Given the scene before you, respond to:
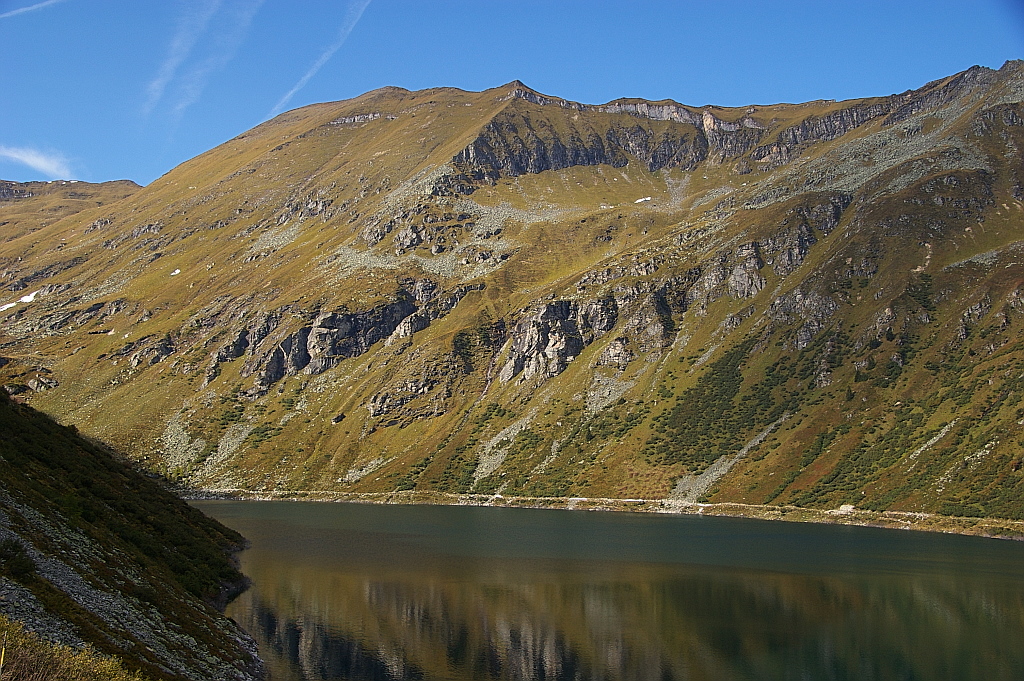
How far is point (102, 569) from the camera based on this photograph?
48625mm

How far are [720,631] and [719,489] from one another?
13239 centimetres

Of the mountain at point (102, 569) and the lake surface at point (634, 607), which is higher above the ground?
the mountain at point (102, 569)

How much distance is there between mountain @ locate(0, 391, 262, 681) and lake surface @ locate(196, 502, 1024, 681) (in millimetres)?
5623

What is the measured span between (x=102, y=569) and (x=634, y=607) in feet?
165

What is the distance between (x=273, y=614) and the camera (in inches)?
2844

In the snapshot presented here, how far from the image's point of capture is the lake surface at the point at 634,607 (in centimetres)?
6016

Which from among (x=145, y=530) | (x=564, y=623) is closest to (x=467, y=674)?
(x=564, y=623)

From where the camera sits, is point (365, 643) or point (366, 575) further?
point (366, 575)

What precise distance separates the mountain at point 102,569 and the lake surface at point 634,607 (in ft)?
18.4

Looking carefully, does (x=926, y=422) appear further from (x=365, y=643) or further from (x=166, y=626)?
(x=166, y=626)

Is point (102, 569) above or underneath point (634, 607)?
above

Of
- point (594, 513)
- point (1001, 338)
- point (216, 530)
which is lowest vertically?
point (594, 513)

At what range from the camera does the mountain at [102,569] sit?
37.7 metres

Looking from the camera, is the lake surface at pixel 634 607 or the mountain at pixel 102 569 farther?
the lake surface at pixel 634 607
